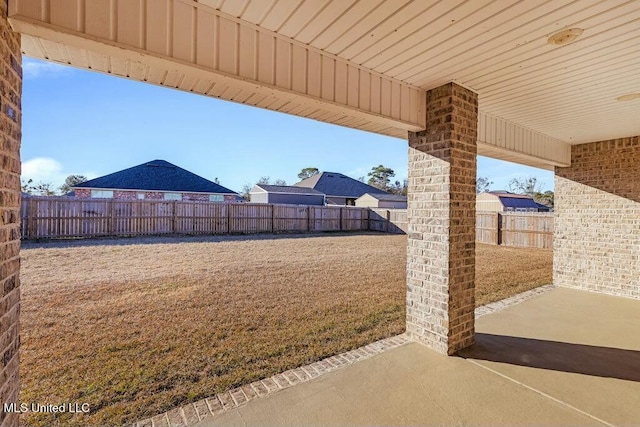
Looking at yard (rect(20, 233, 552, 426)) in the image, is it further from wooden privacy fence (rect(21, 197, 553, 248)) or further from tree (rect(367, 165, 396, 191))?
tree (rect(367, 165, 396, 191))

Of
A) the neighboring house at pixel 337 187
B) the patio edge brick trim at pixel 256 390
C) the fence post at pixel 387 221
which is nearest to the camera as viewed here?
the patio edge brick trim at pixel 256 390

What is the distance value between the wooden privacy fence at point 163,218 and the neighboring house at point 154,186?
6.36m

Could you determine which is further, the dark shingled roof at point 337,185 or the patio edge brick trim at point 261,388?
the dark shingled roof at point 337,185

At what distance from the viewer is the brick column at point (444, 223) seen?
Result: 3211 millimetres

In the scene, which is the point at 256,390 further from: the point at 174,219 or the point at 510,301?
the point at 174,219

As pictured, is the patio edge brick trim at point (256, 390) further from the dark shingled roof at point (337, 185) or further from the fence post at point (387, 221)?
the dark shingled roof at point (337, 185)

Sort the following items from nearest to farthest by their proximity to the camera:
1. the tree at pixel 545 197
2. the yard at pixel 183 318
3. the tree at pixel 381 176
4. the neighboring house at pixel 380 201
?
the yard at pixel 183 318, the neighboring house at pixel 380 201, the tree at pixel 545 197, the tree at pixel 381 176

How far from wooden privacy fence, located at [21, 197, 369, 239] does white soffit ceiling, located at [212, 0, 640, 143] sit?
44.3 ft

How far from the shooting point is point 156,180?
21438 millimetres

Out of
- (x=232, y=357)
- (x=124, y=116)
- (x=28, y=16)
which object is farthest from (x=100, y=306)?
(x=124, y=116)

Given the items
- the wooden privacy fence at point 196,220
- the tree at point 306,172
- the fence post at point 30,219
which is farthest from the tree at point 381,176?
the fence post at point 30,219

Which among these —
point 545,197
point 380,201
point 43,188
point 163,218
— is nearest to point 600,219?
point 163,218

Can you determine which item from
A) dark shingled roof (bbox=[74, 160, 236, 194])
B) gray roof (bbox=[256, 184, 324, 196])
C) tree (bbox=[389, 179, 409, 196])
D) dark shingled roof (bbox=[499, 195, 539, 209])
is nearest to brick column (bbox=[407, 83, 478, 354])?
dark shingled roof (bbox=[74, 160, 236, 194])

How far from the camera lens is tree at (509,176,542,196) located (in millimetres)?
40969
